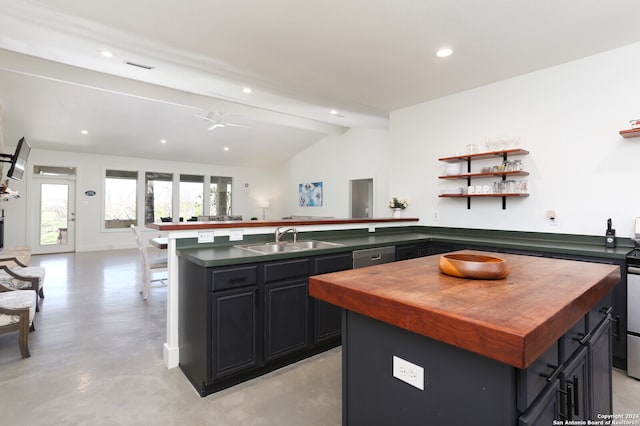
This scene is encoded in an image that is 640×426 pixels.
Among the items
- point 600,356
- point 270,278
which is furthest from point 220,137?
point 600,356

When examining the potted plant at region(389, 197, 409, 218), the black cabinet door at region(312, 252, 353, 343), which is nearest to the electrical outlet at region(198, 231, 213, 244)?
the black cabinet door at region(312, 252, 353, 343)

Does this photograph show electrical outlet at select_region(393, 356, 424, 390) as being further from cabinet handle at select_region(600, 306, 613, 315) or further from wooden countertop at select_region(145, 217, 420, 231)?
wooden countertop at select_region(145, 217, 420, 231)

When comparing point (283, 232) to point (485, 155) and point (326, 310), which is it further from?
point (485, 155)

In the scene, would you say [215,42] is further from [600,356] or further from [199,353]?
[600,356]

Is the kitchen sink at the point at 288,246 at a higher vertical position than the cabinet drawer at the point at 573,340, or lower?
higher

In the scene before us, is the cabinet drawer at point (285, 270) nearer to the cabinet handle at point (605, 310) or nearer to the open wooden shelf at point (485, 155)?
the cabinet handle at point (605, 310)

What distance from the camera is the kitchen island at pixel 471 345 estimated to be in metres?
0.87

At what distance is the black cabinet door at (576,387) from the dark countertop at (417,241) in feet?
5.73

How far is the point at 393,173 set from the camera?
16.3 ft

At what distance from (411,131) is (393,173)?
0.68 m

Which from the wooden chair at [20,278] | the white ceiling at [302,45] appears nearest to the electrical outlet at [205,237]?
the white ceiling at [302,45]

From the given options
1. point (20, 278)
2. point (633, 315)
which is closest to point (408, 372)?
point (633, 315)

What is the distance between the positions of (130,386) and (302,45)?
3.07 metres

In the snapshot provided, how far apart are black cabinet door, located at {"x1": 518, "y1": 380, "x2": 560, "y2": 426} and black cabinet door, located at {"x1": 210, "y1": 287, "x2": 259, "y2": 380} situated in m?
1.75
